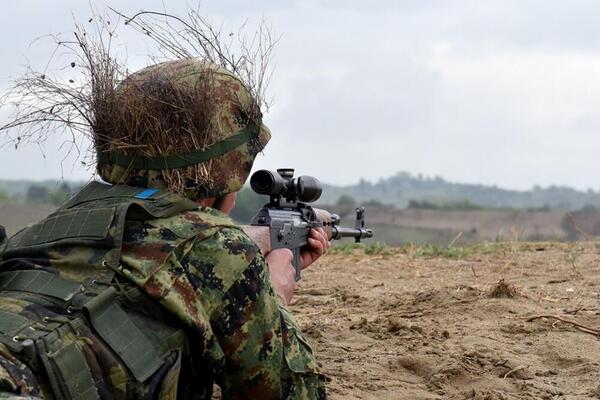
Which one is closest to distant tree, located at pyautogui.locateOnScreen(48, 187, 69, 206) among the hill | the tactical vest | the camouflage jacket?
the tactical vest

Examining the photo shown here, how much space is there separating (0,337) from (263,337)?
34.0 inches

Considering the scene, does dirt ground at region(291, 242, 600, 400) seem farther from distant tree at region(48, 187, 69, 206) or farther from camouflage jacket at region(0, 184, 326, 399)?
distant tree at region(48, 187, 69, 206)

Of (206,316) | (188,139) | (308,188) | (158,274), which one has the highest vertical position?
(188,139)

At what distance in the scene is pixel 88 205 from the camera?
313 cm

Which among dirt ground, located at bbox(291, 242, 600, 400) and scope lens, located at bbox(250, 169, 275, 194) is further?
dirt ground, located at bbox(291, 242, 600, 400)

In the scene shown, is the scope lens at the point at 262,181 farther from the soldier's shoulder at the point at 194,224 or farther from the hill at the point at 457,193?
the hill at the point at 457,193

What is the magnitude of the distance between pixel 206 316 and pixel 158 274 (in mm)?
223

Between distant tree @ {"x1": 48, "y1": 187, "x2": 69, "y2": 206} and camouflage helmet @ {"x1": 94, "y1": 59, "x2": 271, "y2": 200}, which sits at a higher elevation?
camouflage helmet @ {"x1": 94, "y1": 59, "x2": 271, "y2": 200}

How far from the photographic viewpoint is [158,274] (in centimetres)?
288

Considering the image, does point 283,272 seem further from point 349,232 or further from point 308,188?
point 349,232

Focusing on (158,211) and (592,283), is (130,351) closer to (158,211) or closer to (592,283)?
(158,211)

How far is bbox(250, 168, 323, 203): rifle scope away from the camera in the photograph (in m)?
3.97

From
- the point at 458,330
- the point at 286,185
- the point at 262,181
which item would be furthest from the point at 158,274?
the point at 458,330

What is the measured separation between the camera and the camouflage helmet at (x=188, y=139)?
325 cm
